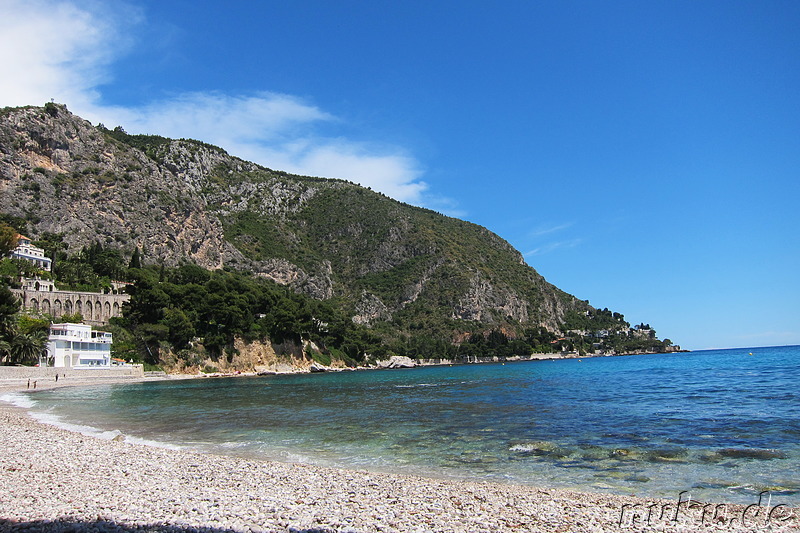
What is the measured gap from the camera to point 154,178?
397 feet

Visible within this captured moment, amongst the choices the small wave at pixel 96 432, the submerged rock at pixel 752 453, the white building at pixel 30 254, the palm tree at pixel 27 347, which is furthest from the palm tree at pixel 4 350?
the submerged rock at pixel 752 453

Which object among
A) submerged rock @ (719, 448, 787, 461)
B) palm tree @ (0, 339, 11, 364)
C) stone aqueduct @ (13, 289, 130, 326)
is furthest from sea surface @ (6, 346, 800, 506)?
stone aqueduct @ (13, 289, 130, 326)

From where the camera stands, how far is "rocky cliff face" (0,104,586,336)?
100 metres

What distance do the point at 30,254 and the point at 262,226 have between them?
265ft

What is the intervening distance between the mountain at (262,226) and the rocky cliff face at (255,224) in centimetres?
34

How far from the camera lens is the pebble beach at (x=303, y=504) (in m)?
7.80

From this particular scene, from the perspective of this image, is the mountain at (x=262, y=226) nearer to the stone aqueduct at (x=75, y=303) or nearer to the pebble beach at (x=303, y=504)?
the stone aqueduct at (x=75, y=303)

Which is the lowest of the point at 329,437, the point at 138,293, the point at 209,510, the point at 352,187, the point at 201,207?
the point at 329,437

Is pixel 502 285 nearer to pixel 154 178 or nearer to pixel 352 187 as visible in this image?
pixel 352 187

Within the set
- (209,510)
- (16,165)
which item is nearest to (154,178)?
(16,165)

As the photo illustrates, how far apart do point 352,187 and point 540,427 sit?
18161 cm

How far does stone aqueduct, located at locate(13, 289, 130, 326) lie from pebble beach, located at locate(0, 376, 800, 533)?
6943 centimetres

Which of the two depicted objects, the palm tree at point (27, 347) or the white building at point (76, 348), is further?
the white building at point (76, 348)

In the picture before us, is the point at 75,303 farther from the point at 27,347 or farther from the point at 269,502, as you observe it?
the point at 269,502
